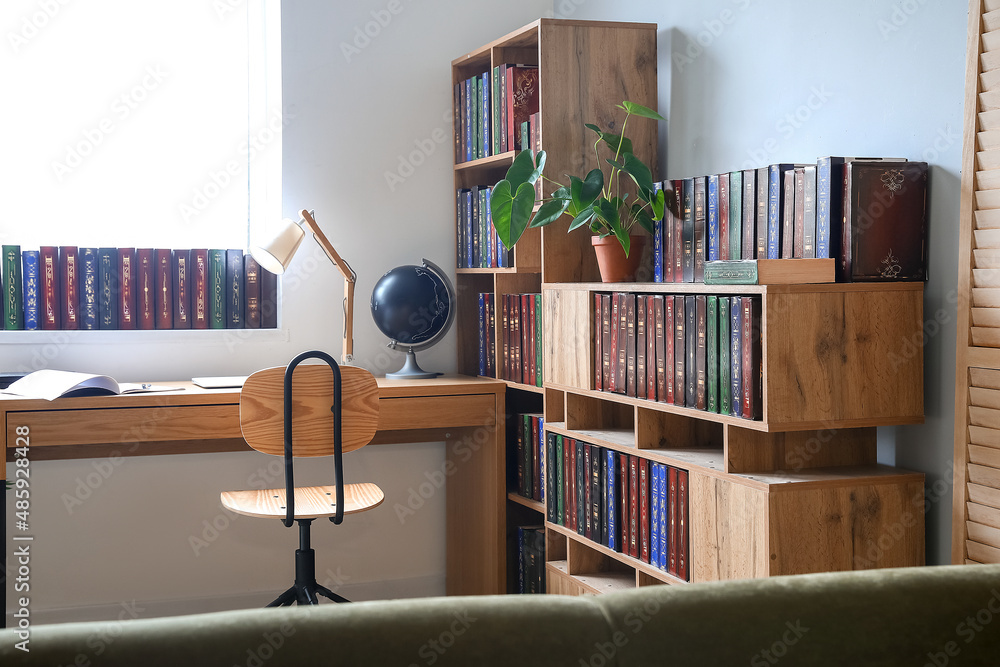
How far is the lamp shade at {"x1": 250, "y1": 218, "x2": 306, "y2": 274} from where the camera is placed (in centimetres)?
270

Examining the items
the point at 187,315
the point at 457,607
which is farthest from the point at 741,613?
the point at 187,315

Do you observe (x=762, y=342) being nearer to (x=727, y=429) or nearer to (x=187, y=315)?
(x=727, y=429)

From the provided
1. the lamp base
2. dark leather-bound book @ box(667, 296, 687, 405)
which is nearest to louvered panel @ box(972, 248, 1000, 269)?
dark leather-bound book @ box(667, 296, 687, 405)

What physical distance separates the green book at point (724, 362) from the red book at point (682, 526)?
0.75 ft

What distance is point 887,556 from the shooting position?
1.77 meters

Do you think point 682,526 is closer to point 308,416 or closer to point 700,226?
point 700,226

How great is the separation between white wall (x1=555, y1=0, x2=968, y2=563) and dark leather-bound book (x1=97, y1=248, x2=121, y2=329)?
1.72 metres

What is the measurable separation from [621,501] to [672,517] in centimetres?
22

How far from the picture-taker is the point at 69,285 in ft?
9.31

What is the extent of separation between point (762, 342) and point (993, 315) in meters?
0.39

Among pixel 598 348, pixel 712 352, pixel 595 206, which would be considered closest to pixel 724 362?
pixel 712 352

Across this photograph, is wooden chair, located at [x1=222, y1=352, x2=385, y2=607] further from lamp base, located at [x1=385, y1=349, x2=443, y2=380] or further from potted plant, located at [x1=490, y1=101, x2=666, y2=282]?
lamp base, located at [x1=385, y1=349, x2=443, y2=380]

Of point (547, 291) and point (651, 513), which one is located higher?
point (547, 291)

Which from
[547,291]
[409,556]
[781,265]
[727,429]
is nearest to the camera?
[781,265]
